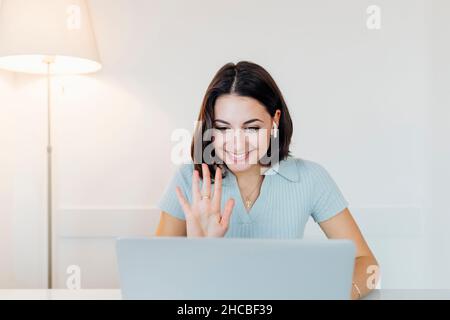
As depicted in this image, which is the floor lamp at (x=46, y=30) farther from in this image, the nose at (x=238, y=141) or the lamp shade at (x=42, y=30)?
the nose at (x=238, y=141)

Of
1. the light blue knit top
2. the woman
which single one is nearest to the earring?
the woman

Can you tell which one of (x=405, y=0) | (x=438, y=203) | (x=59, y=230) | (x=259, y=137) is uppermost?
(x=405, y=0)

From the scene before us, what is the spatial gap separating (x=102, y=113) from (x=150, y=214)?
0.52 metres

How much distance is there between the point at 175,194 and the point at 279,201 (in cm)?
33

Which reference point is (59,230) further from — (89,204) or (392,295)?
(392,295)

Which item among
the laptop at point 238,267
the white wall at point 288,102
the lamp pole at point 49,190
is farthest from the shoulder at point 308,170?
the lamp pole at point 49,190

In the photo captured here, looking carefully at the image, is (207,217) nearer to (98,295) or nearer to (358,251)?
(98,295)

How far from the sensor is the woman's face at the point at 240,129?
1.68 meters

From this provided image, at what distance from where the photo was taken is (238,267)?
0.80 metres

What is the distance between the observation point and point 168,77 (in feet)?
8.34

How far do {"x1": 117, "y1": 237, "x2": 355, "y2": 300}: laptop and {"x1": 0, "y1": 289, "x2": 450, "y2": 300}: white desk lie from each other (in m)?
0.44

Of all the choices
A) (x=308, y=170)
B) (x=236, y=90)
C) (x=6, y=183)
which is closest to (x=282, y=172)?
(x=308, y=170)

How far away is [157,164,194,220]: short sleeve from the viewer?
5.62ft
